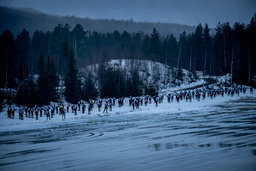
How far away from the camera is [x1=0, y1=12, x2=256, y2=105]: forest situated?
49.0m

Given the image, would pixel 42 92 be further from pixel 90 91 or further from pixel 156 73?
pixel 156 73

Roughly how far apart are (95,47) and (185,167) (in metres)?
111

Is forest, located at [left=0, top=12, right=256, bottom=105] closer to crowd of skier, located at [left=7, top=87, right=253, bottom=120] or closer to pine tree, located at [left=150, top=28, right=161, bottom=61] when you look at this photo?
pine tree, located at [left=150, top=28, right=161, bottom=61]

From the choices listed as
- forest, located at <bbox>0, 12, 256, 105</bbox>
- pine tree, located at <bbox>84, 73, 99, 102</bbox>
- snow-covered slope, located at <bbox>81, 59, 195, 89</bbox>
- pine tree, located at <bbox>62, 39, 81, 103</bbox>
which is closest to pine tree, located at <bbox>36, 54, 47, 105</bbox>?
forest, located at <bbox>0, 12, 256, 105</bbox>

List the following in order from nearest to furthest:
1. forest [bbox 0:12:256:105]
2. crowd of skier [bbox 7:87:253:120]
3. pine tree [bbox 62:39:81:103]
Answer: crowd of skier [bbox 7:87:253:120]
pine tree [bbox 62:39:81:103]
forest [bbox 0:12:256:105]

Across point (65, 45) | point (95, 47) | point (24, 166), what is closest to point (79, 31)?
point (95, 47)

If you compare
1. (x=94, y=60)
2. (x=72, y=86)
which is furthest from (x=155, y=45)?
(x=72, y=86)

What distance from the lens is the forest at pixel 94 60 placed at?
4898 centimetres

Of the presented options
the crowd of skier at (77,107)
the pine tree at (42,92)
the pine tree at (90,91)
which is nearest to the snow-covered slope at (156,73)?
the crowd of skier at (77,107)

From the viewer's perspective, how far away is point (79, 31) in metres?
102

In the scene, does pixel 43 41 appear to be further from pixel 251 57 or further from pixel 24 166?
pixel 24 166

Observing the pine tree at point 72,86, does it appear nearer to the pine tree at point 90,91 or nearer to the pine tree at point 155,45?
the pine tree at point 90,91

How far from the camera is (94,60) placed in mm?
74688

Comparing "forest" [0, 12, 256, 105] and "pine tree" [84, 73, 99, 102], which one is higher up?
"forest" [0, 12, 256, 105]
